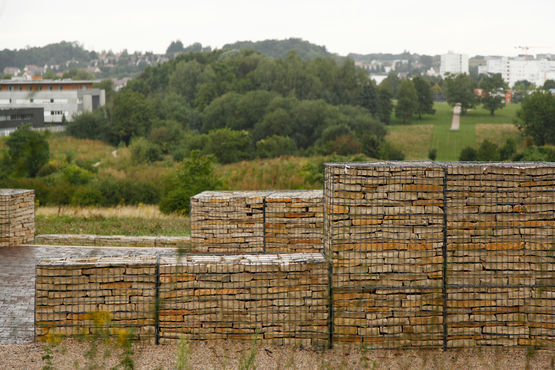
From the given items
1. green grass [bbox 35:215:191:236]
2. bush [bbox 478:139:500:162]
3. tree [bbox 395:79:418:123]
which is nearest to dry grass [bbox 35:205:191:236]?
green grass [bbox 35:215:191:236]

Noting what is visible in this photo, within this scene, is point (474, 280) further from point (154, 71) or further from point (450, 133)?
point (154, 71)

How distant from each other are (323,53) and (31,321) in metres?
116

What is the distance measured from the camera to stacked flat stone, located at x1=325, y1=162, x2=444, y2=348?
629cm

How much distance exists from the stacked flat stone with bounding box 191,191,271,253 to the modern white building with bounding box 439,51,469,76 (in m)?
60.1

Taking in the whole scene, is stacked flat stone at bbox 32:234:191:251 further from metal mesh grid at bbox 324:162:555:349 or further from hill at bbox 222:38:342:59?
hill at bbox 222:38:342:59

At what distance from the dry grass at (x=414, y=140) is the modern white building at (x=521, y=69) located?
12.9 m

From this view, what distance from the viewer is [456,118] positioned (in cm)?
5372

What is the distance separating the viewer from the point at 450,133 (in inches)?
2034

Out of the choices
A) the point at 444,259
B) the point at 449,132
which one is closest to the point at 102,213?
the point at 444,259

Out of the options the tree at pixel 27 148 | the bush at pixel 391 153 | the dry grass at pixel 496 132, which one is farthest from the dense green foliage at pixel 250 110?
the tree at pixel 27 148

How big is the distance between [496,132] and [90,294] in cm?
4941

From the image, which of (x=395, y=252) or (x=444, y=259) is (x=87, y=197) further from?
(x=444, y=259)

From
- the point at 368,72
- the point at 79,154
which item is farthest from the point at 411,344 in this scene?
the point at 368,72

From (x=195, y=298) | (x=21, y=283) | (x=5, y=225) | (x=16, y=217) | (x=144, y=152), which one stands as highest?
(x=195, y=298)
